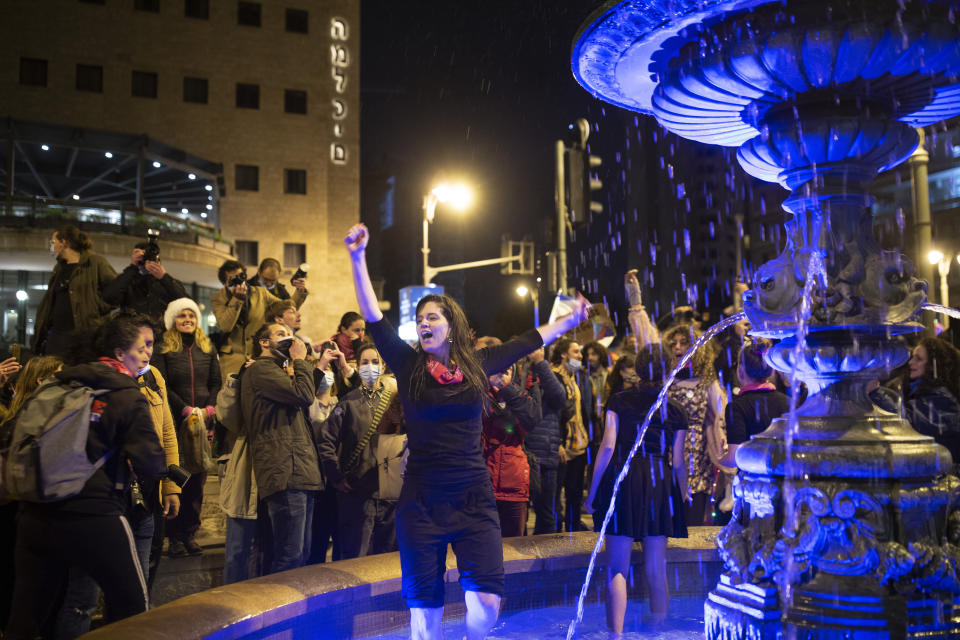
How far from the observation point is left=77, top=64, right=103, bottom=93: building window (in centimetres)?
3616

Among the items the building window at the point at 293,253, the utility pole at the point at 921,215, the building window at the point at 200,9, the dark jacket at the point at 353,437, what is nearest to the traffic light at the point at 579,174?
the dark jacket at the point at 353,437

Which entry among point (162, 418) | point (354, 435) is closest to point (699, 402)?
point (354, 435)

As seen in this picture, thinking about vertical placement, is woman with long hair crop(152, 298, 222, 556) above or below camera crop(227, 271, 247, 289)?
below

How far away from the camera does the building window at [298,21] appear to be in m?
40.2

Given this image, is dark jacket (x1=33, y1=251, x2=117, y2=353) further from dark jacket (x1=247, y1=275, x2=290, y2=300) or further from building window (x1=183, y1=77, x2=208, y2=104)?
building window (x1=183, y1=77, x2=208, y2=104)

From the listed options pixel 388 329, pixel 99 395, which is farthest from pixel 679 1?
pixel 99 395

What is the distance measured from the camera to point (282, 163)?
131 feet

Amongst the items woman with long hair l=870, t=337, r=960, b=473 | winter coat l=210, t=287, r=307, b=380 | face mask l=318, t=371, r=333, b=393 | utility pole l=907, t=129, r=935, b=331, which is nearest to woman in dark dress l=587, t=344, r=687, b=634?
woman with long hair l=870, t=337, r=960, b=473

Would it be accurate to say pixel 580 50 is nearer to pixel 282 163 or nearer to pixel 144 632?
pixel 144 632

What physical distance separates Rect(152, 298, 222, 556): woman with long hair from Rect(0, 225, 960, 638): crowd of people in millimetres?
18

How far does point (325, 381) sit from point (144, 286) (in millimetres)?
2458

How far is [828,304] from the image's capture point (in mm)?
3648

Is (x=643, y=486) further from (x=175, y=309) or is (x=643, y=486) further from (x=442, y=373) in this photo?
(x=175, y=309)

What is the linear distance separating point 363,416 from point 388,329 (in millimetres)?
2462
